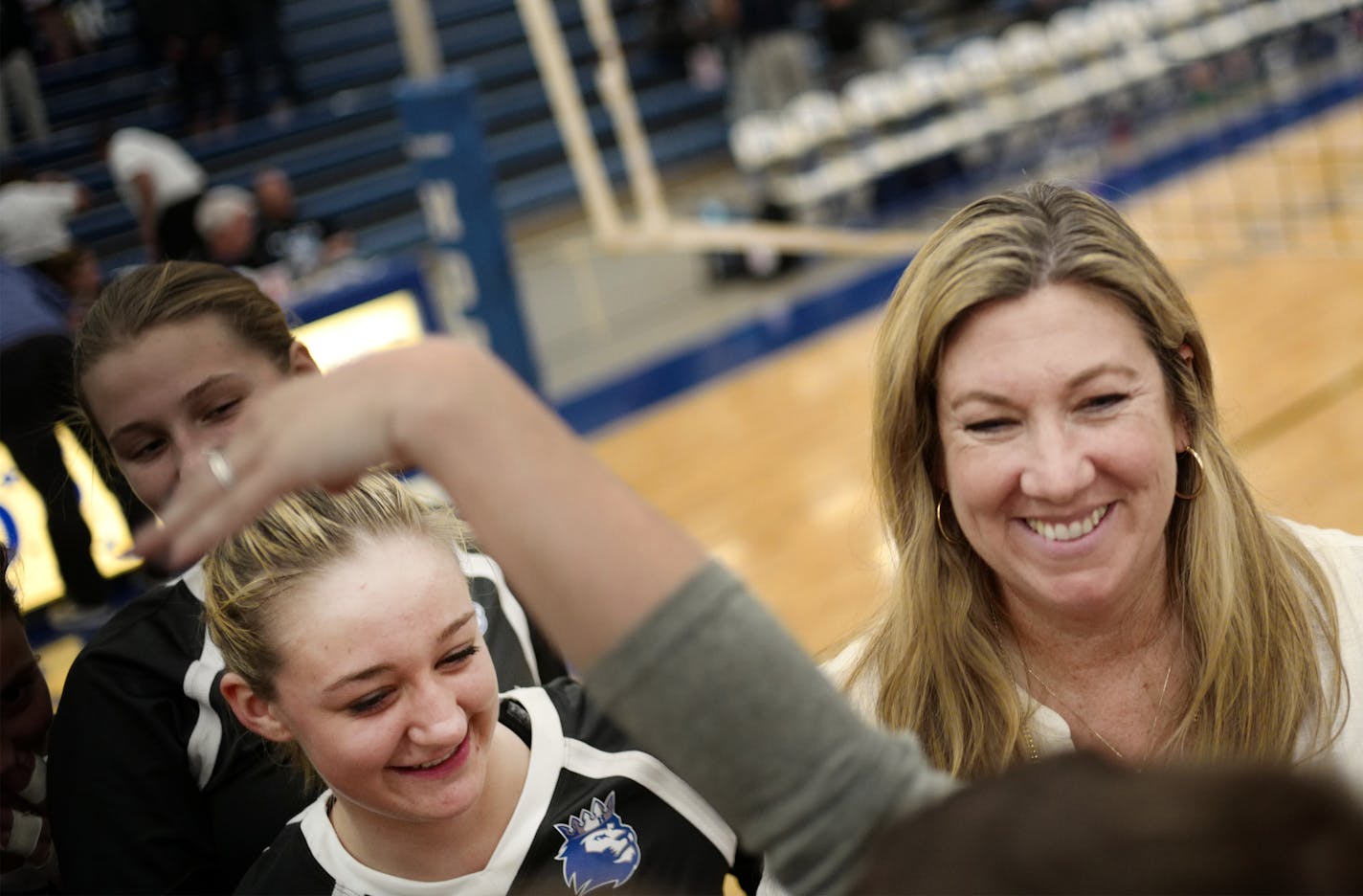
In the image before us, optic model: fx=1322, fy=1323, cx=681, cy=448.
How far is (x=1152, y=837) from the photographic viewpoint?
1.38 feet

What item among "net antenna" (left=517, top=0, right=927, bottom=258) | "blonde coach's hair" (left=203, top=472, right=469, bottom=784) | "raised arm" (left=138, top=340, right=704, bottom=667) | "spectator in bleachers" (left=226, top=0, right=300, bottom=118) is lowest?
"net antenna" (left=517, top=0, right=927, bottom=258)

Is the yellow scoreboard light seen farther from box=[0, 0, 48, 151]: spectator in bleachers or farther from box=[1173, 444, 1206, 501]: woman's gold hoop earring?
box=[1173, 444, 1206, 501]: woman's gold hoop earring

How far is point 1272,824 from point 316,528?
79cm

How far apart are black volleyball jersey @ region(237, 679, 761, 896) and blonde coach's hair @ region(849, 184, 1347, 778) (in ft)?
0.96

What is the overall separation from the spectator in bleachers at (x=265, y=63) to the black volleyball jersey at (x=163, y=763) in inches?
325

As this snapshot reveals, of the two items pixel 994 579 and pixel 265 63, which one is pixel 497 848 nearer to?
pixel 994 579

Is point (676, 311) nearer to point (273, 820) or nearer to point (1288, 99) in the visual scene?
point (1288, 99)

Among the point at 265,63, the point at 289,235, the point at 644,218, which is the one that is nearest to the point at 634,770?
the point at 289,235

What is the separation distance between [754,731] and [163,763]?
2.39 ft

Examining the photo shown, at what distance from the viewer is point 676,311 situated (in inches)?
332

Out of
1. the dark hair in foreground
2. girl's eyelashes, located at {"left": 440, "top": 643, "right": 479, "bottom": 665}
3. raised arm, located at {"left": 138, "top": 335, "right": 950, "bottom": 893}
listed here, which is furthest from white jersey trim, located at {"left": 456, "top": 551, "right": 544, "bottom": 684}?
the dark hair in foreground

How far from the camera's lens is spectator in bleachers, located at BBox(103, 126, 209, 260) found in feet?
17.8

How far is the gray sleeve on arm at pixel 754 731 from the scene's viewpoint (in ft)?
1.84

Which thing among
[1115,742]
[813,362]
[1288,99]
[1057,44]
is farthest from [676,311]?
[1115,742]
